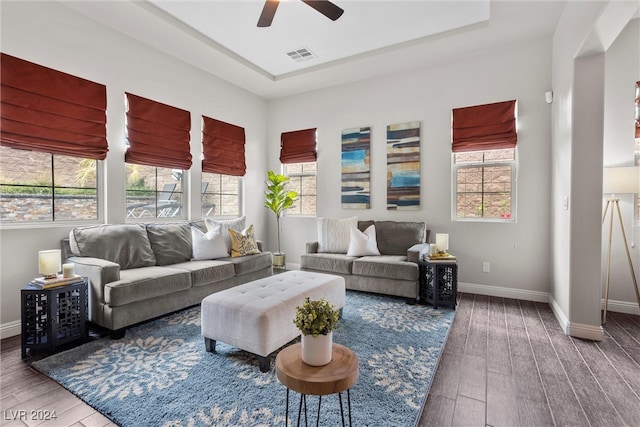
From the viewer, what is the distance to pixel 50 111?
2936mm

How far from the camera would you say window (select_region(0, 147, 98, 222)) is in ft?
9.23

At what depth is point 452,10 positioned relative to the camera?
3152 mm

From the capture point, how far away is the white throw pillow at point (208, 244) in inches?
150

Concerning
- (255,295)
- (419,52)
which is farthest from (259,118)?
(255,295)

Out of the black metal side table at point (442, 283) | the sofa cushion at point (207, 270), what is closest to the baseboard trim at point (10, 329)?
the sofa cushion at point (207, 270)

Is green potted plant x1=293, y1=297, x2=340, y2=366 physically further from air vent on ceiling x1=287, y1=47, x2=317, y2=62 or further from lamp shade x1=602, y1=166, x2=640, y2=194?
air vent on ceiling x1=287, y1=47, x2=317, y2=62

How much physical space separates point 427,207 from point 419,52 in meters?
2.01

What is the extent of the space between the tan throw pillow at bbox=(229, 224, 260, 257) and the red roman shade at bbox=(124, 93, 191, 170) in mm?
1162

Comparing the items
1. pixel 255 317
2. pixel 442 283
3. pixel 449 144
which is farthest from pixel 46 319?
pixel 449 144

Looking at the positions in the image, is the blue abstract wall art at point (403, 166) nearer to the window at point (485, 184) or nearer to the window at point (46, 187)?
the window at point (485, 184)

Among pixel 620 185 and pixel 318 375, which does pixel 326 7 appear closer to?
→ pixel 318 375

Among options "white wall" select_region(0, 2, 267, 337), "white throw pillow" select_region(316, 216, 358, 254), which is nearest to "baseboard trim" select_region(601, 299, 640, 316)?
"white throw pillow" select_region(316, 216, 358, 254)

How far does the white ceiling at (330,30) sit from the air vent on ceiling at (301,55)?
2.6 inches

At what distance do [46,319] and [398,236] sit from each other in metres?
3.69
